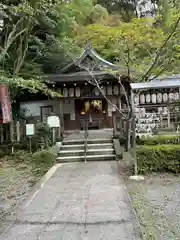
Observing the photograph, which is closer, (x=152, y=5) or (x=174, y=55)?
(x=174, y=55)

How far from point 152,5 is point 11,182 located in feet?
82.3

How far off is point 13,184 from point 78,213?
3.33 metres

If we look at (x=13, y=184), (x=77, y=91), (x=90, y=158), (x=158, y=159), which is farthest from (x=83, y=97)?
(x=13, y=184)

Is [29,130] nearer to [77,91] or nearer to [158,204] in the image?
[77,91]

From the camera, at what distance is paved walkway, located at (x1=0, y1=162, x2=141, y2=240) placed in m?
3.79

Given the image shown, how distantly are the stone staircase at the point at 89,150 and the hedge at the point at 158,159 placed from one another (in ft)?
8.06

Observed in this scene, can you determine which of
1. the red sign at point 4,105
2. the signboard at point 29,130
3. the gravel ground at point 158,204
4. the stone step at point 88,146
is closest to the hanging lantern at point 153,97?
the stone step at point 88,146

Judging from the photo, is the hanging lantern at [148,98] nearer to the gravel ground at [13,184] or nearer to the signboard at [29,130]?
the gravel ground at [13,184]

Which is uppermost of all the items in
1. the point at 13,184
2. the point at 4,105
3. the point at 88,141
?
the point at 4,105

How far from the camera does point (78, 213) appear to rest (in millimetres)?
4605

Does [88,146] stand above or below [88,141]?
below

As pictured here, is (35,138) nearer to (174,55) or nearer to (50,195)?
(50,195)

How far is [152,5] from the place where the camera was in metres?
26.7

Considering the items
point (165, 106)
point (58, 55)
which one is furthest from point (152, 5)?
point (165, 106)
